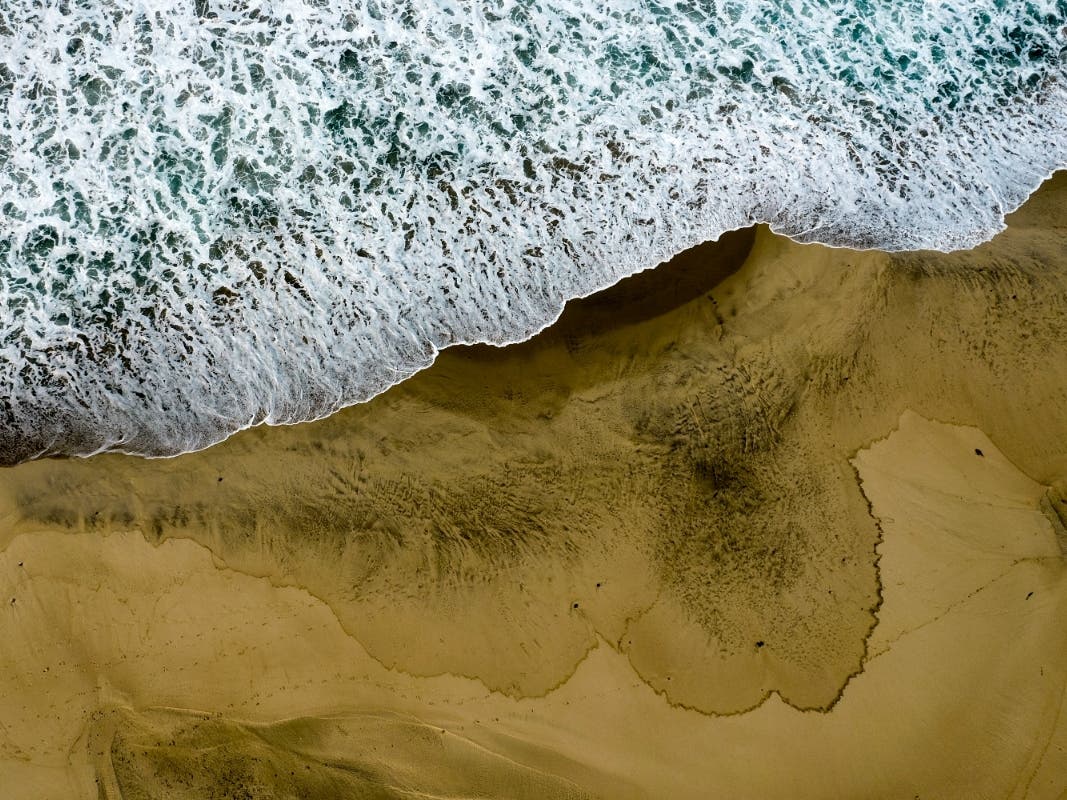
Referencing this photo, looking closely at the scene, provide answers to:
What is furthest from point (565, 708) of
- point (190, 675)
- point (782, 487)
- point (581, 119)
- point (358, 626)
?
point (581, 119)

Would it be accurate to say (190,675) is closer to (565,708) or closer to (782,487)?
(565,708)

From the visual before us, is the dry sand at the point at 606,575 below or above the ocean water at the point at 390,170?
below

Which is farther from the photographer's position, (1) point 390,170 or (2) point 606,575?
(1) point 390,170

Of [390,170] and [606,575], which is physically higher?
[390,170]

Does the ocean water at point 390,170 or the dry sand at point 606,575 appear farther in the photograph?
the ocean water at point 390,170
